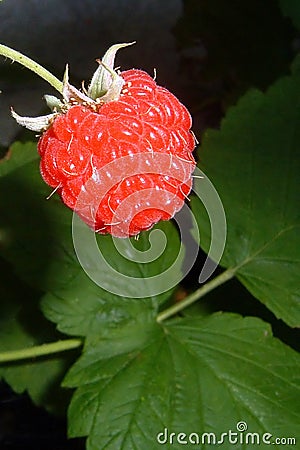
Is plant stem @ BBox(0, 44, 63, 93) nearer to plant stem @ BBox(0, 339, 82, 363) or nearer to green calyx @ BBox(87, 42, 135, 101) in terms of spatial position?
green calyx @ BBox(87, 42, 135, 101)

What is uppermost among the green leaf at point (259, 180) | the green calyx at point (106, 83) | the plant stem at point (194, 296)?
the green calyx at point (106, 83)

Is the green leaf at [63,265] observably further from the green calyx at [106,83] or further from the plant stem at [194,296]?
the green calyx at [106,83]

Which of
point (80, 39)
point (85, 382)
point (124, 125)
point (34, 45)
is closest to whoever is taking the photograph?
point (124, 125)

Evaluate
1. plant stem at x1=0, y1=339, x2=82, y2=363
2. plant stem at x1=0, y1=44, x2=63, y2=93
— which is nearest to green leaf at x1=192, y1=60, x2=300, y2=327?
plant stem at x1=0, y1=339, x2=82, y2=363

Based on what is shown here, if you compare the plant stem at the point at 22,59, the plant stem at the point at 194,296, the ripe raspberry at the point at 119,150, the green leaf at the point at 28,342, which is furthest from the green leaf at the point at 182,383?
the plant stem at the point at 22,59

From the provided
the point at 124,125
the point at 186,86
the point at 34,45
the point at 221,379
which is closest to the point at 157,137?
the point at 124,125

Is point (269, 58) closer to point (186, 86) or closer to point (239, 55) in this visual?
point (239, 55)
